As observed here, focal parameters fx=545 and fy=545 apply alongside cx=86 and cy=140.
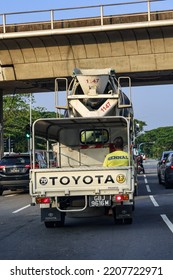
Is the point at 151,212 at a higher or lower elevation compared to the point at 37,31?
lower

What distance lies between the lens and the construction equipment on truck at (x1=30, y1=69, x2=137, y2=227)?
423 inches

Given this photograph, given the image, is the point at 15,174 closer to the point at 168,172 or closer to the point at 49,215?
the point at 168,172

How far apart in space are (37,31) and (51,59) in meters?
1.98

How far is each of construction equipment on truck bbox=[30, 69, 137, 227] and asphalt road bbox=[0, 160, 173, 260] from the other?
46 centimetres

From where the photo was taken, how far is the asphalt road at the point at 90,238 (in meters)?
8.20

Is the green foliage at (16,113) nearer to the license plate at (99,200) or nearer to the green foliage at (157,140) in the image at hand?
the license plate at (99,200)

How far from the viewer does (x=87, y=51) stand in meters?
27.6

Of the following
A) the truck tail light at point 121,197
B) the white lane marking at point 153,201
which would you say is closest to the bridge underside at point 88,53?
the white lane marking at point 153,201

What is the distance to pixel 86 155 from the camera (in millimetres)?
13969

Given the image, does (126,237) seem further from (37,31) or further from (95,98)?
(37,31)

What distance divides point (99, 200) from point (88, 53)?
17.8 meters

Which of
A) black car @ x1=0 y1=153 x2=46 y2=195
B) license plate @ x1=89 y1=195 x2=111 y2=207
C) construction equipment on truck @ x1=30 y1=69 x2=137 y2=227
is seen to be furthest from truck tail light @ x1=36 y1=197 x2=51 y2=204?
black car @ x1=0 y1=153 x2=46 y2=195

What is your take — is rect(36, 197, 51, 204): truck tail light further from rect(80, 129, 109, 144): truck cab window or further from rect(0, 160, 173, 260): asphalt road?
rect(80, 129, 109, 144): truck cab window
